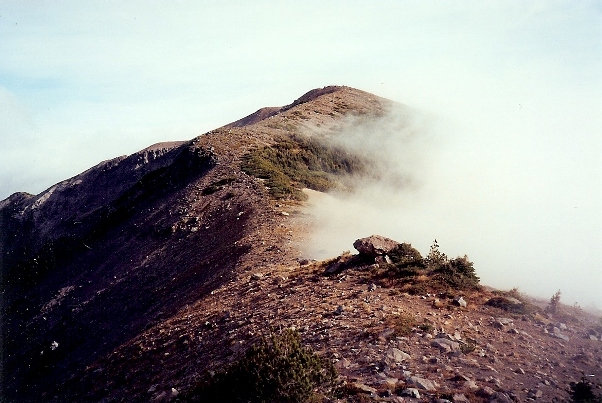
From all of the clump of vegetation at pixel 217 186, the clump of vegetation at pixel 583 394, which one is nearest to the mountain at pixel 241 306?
the clump of vegetation at pixel 217 186

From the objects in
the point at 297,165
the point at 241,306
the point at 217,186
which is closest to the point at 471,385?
the point at 241,306

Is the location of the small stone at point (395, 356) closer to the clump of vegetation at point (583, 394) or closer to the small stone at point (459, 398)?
the small stone at point (459, 398)

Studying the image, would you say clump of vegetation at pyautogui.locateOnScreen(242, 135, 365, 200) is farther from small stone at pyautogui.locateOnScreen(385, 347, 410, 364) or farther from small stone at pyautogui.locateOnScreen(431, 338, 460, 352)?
small stone at pyautogui.locateOnScreen(385, 347, 410, 364)

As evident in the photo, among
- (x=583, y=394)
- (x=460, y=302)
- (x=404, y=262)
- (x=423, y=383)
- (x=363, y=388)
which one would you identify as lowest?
(x=583, y=394)

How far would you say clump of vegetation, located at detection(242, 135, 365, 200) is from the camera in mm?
32875

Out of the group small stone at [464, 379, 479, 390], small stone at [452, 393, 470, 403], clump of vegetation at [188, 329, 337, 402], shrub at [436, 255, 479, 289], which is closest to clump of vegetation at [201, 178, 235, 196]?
shrub at [436, 255, 479, 289]

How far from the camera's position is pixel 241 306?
16.3 meters

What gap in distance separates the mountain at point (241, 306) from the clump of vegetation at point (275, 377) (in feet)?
2.29

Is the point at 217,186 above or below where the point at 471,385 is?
above

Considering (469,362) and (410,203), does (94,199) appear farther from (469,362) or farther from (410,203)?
(469,362)

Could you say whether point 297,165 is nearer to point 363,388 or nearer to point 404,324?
point 404,324

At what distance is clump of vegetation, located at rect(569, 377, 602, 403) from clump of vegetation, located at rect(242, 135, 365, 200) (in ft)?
70.4

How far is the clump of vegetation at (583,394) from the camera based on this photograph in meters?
9.68

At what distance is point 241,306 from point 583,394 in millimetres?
10564
